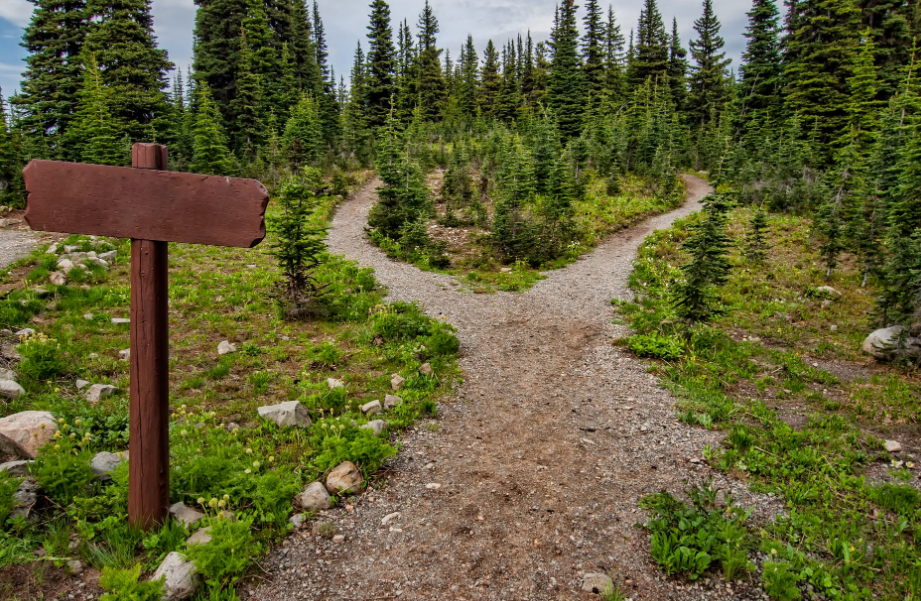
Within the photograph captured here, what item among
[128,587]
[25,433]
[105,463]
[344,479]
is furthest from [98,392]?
[128,587]

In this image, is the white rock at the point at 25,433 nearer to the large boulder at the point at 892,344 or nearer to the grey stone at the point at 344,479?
the grey stone at the point at 344,479

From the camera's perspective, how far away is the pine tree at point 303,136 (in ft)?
93.9

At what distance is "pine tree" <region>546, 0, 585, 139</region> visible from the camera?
44.6 metres

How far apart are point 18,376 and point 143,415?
195 inches

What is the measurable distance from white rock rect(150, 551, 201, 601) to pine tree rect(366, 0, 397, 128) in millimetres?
37051

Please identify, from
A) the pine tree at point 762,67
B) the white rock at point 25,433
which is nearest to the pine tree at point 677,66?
the pine tree at point 762,67

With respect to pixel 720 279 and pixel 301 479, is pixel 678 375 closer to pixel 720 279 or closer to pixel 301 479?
pixel 720 279

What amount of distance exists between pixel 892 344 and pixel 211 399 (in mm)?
13435

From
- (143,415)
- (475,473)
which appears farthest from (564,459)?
(143,415)

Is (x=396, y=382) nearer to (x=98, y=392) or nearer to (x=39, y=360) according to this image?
(x=98, y=392)

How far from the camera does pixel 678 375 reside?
9023 millimetres

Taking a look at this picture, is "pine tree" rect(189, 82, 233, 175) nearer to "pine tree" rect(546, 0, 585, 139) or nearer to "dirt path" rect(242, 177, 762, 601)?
"dirt path" rect(242, 177, 762, 601)

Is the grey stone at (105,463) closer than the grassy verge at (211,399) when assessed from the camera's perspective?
No

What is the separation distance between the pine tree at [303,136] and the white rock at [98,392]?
23.7m
